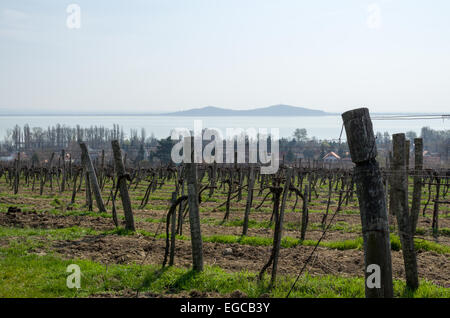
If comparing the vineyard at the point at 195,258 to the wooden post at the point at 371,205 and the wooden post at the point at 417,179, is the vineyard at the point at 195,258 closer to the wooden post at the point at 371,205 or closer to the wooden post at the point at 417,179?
the wooden post at the point at 417,179

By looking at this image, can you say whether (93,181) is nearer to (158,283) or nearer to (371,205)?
(158,283)

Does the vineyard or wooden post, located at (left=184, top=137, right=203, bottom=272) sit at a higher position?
wooden post, located at (left=184, top=137, right=203, bottom=272)

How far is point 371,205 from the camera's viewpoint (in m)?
3.69

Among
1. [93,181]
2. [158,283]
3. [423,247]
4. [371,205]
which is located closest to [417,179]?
[423,247]

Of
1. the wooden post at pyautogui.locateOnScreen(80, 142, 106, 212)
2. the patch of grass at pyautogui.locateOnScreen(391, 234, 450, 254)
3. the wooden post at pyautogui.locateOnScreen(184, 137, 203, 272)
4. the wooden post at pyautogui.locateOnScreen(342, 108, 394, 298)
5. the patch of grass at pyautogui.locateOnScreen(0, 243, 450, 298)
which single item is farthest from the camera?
the wooden post at pyautogui.locateOnScreen(80, 142, 106, 212)

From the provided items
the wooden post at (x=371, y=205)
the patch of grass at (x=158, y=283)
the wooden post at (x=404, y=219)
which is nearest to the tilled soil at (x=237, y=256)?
the patch of grass at (x=158, y=283)

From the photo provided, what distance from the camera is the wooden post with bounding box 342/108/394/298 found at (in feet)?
12.0

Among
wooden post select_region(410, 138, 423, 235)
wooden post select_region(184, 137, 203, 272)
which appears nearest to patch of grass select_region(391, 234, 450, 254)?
wooden post select_region(410, 138, 423, 235)

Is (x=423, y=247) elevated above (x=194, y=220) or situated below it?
below

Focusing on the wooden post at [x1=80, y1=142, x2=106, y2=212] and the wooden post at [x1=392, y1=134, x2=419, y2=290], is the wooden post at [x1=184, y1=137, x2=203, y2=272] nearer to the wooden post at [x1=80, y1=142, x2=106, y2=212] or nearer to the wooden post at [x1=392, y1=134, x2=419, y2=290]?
the wooden post at [x1=392, y1=134, x2=419, y2=290]
